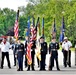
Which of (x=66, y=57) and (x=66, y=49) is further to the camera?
(x=66, y=57)

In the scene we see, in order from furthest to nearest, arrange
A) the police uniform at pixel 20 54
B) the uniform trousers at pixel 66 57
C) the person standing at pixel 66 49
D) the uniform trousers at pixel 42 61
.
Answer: the uniform trousers at pixel 66 57 < the person standing at pixel 66 49 < the uniform trousers at pixel 42 61 < the police uniform at pixel 20 54

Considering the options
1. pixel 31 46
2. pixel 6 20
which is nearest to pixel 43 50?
pixel 31 46

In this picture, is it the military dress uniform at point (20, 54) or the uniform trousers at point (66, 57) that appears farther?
the uniform trousers at point (66, 57)

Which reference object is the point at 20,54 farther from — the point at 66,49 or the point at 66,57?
the point at 66,57

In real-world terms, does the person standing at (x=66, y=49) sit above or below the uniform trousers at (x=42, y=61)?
above

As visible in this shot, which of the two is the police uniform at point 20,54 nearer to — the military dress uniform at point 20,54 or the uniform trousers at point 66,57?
the military dress uniform at point 20,54

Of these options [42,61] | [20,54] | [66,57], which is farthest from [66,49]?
[20,54]

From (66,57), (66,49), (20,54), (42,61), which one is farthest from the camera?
(66,57)

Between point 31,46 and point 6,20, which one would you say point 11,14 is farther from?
point 31,46

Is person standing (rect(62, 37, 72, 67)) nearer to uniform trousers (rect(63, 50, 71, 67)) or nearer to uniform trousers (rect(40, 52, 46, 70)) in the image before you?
uniform trousers (rect(63, 50, 71, 67))

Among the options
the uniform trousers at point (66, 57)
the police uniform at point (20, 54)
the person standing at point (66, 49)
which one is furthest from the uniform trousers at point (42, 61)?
the uniform trousers at point (66, 57)

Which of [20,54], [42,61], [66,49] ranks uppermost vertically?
[66,49]

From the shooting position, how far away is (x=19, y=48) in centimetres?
2203

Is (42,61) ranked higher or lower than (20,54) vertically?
lower
